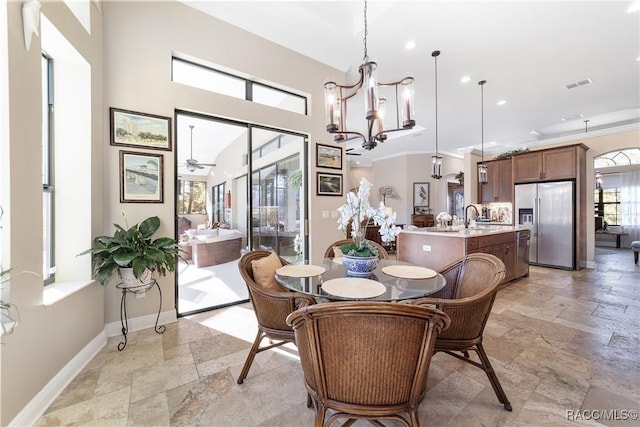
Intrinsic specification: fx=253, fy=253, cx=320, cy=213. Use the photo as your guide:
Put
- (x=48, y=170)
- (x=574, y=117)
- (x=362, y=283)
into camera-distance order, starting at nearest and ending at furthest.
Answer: (x=362, y=283)
(x=48, y=170)
(x=574, y=117)

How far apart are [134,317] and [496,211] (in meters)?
7.71

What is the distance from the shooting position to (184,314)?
2.90 m

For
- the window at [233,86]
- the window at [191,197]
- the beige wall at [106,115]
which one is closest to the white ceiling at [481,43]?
the beige wall at [106,115]

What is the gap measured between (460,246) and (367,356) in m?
2.96

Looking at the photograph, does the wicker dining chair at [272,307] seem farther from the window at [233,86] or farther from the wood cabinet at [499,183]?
the wood cabinet at [499,183]

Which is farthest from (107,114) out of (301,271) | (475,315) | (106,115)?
(475,315)

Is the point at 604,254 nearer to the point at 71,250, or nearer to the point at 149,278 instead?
the point at 149,278

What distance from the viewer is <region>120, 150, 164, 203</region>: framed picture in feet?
8.26

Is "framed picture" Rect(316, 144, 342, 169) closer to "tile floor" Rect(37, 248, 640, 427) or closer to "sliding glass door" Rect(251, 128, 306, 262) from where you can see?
"sliding glass door" Rect(251, 128, 306, 262)

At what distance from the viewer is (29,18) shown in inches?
59.6

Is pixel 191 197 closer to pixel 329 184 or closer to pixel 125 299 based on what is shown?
pixel 125 299

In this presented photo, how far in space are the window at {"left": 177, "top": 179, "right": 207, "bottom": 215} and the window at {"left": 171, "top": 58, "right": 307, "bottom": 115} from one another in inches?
45.3

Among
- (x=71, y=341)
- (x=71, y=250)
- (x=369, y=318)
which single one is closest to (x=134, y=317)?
(x=71, y=341)

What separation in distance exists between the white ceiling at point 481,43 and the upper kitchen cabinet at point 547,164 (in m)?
0.90
